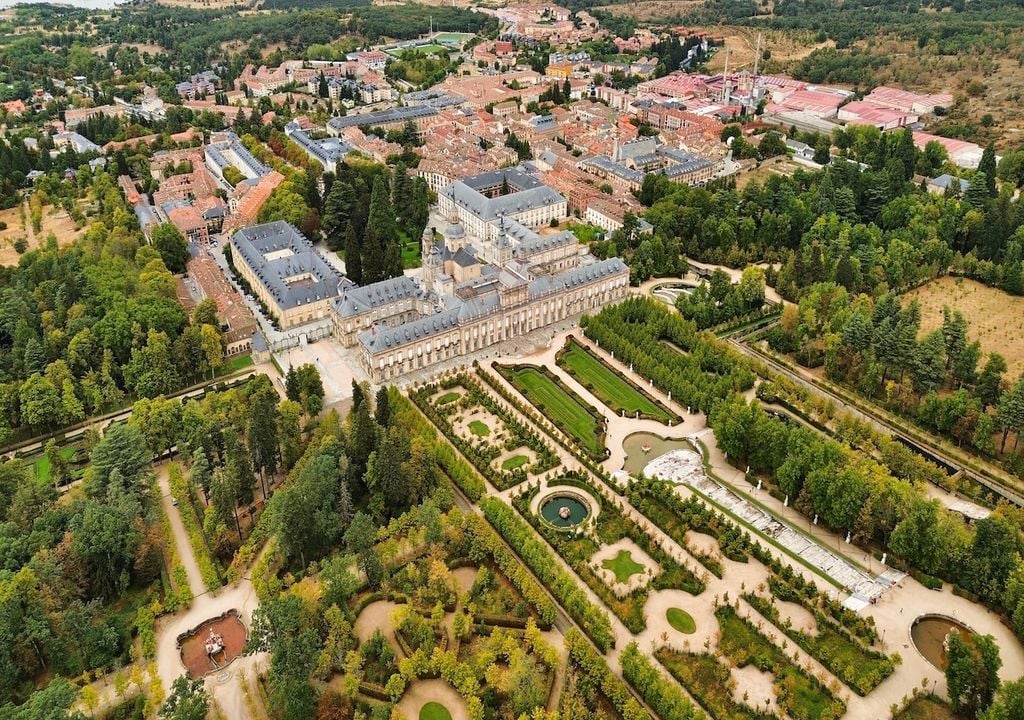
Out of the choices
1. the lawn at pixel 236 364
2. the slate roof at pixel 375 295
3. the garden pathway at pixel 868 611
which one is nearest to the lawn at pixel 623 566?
the garden pathway at pixel 868 611

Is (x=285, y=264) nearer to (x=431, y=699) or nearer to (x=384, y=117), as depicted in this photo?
(x=431, y=699)

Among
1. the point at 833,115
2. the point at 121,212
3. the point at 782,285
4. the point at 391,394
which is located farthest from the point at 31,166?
the point at 833,115

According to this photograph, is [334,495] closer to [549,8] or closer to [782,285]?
[782,285]

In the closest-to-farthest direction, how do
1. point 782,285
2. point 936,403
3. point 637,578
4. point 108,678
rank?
point 108,678, point 637,578, point 936,403, point 782,285

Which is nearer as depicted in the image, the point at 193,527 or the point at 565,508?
the point at 193,527

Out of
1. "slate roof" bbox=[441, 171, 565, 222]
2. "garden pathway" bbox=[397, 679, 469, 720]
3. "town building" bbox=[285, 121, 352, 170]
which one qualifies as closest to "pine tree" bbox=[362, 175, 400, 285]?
"slate roof" bbox=[441, 171, 565, 222]

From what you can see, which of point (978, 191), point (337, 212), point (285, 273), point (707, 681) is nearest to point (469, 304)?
point (285, 273)
